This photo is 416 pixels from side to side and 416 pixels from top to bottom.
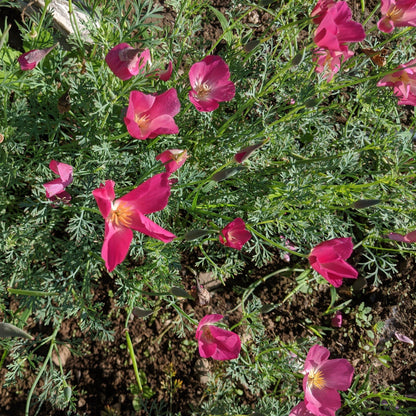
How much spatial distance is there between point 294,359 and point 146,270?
2.44 feet

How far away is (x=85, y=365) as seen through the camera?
183 cm

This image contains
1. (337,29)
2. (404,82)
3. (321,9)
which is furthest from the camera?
(404,82)

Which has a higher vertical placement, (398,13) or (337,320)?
(398,13)

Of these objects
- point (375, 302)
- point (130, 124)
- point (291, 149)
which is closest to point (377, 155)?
point (291, 149)

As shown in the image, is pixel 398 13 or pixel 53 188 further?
pixel 398 13

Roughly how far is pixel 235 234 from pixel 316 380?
64cm

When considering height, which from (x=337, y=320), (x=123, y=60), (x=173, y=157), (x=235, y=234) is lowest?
(x=337, y=320)

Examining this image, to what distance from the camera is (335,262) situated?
4.31 ft

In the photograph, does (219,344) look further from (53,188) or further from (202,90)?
(202,90)

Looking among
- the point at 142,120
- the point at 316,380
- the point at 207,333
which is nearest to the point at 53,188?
the point at 142,120

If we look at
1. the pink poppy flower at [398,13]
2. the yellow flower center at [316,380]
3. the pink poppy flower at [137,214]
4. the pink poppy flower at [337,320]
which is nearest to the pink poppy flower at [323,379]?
the yellow flower center at [316,380]

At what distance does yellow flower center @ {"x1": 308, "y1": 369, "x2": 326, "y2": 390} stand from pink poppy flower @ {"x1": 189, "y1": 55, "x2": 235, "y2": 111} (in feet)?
3.41

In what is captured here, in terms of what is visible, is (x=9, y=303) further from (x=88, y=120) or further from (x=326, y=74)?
(x=326, y=74)

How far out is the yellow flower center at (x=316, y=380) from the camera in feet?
4.99
